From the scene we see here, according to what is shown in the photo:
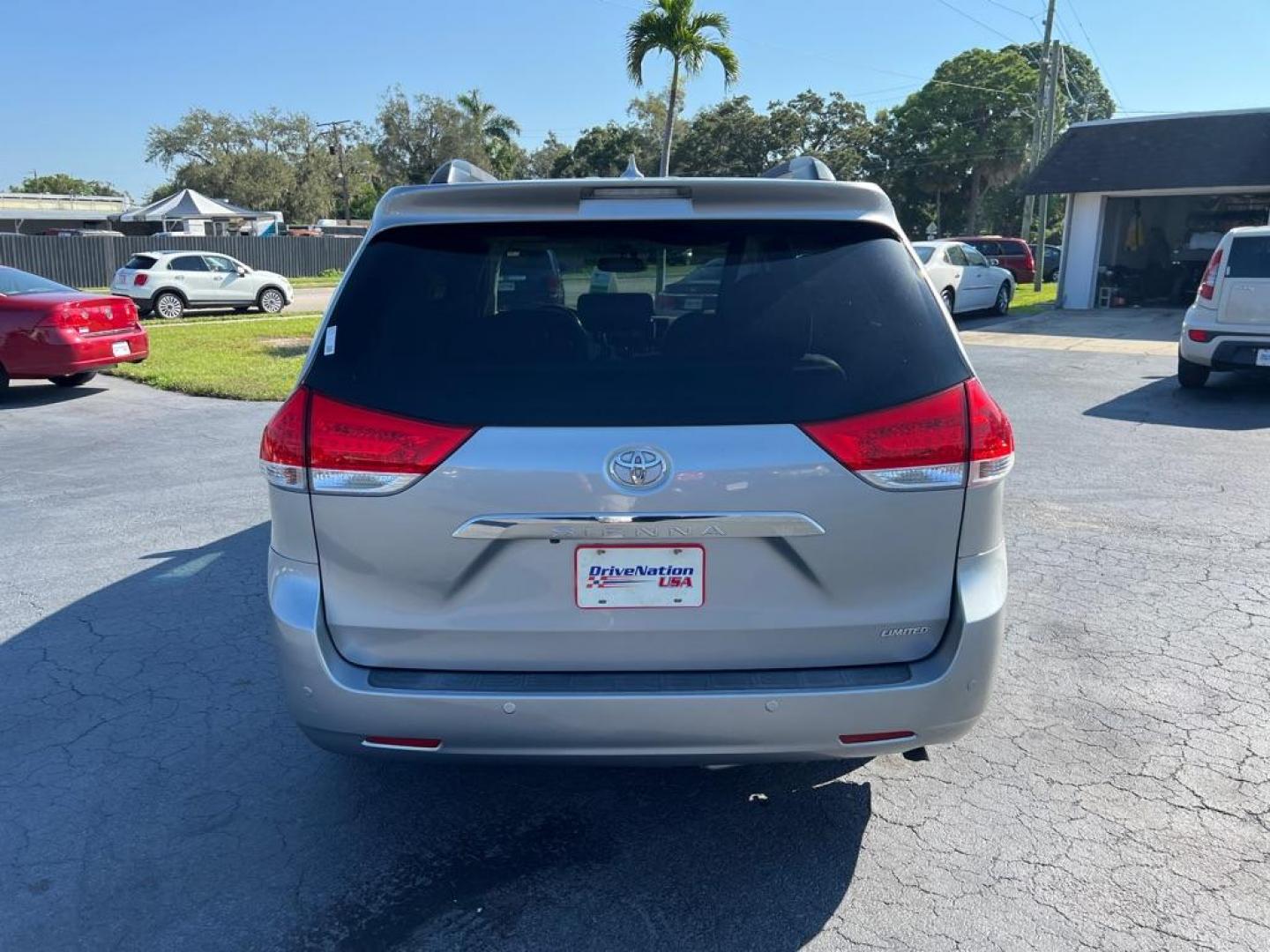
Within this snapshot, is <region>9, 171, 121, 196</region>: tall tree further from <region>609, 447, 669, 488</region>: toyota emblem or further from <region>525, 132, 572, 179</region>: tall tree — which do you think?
<region>609, 447, 669, 488</region>: toyota emblem

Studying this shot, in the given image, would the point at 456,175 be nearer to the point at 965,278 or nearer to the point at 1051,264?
the point at 965,278

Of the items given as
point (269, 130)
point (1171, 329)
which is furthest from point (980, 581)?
point (269, 130)

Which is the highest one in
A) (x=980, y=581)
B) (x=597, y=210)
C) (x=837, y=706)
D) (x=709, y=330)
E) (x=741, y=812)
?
(x=597, y=210)

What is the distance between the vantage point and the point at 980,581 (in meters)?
2.61

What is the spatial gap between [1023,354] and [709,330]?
13211 mm

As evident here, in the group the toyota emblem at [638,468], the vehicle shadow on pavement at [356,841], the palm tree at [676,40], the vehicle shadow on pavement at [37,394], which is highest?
the palm tree at [676,40]

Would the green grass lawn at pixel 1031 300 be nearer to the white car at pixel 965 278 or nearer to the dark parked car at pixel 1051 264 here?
the white car at pixel 965 278

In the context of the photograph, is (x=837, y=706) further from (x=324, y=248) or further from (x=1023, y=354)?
(x=324, y=248)

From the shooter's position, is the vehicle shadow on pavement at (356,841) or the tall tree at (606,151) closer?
the vehicle shadow on pavement at (356,841)

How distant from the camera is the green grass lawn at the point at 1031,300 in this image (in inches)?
869

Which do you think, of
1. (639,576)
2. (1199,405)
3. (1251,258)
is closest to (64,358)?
(639,576)

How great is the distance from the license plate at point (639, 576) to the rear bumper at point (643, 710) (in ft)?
0.76

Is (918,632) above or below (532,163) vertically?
below

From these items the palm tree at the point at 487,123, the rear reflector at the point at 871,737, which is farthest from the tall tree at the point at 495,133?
the rear reflector at the point at 871,737
